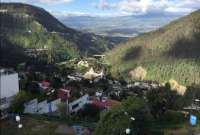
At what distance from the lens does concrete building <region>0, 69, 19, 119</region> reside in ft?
93.7

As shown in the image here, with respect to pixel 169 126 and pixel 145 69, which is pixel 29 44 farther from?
pixel 169 126

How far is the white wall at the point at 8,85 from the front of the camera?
28.7 metres

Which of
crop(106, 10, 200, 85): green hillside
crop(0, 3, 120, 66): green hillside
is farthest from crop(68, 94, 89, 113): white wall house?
crop(0, 3, 120, 66): green hillside

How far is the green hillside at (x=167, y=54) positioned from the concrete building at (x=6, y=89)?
6473 cm

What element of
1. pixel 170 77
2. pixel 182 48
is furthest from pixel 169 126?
pixel 182 48

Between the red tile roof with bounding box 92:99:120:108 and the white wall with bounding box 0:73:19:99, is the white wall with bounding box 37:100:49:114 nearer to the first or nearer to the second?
the white wall with bounding box 0:73:19:99

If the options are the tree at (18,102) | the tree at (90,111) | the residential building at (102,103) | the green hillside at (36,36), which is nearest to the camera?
the tree at (18,102)

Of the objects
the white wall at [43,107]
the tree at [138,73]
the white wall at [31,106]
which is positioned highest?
the white wall at [31,106]

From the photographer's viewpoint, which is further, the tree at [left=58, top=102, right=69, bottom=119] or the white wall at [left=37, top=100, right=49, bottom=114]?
the white wall at [left=37, top=100, right=49, bottom=114]

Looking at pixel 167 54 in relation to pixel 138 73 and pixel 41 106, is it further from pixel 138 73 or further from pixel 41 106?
pixel 41 106

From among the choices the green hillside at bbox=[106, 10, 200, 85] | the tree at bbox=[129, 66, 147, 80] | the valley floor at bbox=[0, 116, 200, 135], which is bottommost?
the tree at bbox=[129, 66, 147, 80]

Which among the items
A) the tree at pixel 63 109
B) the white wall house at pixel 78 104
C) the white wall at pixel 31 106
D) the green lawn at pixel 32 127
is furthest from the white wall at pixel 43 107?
the green lawn at pixel 32 127

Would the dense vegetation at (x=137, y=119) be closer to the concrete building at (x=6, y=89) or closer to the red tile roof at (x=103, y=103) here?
the red tile roof at (x=103, y=103)

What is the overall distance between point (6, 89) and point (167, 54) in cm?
9087
